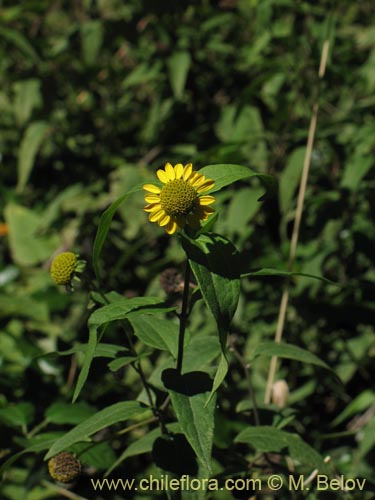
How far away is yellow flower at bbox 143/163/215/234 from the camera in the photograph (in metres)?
0.87

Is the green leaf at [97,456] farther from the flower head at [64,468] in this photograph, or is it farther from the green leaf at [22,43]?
the green leaf at [22,43]

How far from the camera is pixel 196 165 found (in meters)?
1.99

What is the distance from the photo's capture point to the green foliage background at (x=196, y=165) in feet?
5.42

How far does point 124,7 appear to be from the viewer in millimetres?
2514

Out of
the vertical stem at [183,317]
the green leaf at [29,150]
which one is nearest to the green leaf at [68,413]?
the vertical stem at [183,317]

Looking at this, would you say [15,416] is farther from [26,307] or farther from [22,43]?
[22,43]

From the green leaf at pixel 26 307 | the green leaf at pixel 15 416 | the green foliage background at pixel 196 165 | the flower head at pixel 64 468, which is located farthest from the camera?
the green leaf at pixel 26 307

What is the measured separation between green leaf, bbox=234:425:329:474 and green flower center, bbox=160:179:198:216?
1.55ft

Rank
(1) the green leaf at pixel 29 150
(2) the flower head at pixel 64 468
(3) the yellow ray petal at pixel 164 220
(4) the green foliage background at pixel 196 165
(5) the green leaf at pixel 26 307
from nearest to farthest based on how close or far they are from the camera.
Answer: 1. (3) the yellow ray petal at pixel 164 220
2. (2) the flower head at pixel 64 468
3. (4) the green foliage background at pixel 196 165
4. (5) the green leaf at pixel 26 307
5. (1) the green leaf at pixel 29 150

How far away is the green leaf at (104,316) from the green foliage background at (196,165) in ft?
1.22

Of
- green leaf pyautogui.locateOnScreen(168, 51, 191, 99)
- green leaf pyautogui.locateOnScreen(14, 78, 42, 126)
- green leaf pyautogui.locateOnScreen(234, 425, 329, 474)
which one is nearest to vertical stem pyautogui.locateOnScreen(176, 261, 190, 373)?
green leaf pyautogui.locateOnScreen(234, 425, 329, 474)

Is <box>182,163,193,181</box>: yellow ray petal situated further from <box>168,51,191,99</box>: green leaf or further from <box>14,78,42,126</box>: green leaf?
<box>14,78,42,126</box>: green leaf

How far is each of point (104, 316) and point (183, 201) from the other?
0.65ft

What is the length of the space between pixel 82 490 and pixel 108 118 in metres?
1.44
